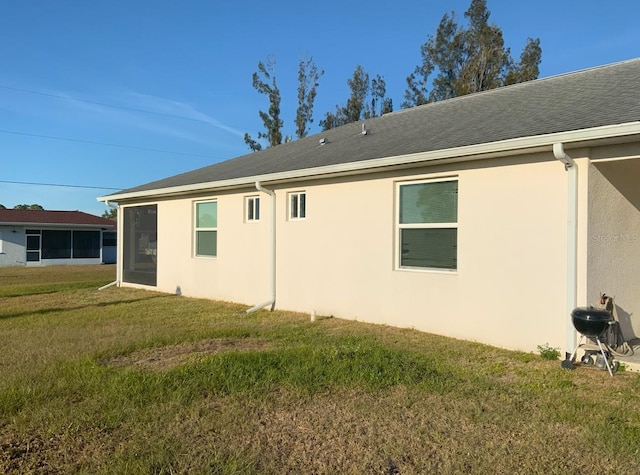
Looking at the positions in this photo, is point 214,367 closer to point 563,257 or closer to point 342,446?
point 342,446

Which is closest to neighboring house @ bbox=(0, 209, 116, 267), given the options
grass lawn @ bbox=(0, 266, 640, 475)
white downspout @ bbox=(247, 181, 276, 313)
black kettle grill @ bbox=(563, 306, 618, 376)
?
white downspout @ bbox=(247, 181, 276, 313)

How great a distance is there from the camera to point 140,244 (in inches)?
566

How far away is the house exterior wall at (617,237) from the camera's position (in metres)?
5.82

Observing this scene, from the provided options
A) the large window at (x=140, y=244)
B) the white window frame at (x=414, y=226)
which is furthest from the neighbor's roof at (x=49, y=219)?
the white window frame at (x=414, y=226)

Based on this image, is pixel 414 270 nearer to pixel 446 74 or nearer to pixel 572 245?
pixel 572 245

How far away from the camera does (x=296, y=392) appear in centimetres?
469

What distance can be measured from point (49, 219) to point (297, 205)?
23.4 m

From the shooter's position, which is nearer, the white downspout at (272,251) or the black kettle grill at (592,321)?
the black kettle grill at (592,321)

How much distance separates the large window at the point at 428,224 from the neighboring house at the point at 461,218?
0.7 inches

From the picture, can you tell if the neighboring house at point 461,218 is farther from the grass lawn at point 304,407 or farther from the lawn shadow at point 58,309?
the lawn shadow at point 58,309

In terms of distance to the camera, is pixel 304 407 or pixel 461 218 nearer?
pixel 304 407

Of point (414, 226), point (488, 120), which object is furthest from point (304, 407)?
point (488, 120)

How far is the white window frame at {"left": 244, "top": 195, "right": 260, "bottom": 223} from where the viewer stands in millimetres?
10773

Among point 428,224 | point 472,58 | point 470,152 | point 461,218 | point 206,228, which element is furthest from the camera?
point 472,58
